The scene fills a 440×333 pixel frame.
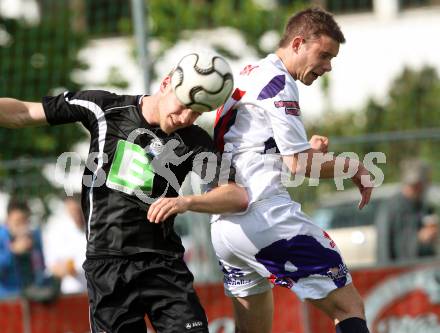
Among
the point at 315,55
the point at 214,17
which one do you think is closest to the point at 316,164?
the point at 315,55

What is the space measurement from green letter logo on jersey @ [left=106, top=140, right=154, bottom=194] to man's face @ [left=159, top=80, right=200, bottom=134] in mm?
209

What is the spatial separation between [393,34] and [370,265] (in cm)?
1245

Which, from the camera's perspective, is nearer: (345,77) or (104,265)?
(104,265)

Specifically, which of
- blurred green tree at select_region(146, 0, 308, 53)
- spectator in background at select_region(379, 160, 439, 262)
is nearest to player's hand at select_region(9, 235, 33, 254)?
spectator in background at select_region(379, 160, 439, 262)

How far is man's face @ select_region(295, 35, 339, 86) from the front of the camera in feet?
17.0

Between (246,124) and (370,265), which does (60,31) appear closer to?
(370,265)

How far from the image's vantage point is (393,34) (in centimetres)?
2062

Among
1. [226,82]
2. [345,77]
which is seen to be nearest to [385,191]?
[226,82]

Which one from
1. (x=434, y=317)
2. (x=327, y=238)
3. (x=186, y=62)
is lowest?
(x=434, y=317)

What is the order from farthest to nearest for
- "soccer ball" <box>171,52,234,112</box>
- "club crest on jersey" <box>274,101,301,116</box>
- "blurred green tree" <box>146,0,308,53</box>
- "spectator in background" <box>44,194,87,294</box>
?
"blurred green tree" <box>146,0,308,53</box> → "spectator in background" <box>44,194,87,294</box> → "club crest on jersey" <box>274,101,301,116</box> → "soccer ball" <box>171,52,234,112</box>

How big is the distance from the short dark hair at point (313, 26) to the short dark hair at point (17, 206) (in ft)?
14.3

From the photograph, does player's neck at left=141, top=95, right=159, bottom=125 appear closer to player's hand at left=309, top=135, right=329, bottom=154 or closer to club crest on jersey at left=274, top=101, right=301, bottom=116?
club crest on jersey at left=274, top=101, right=301, bottom=116

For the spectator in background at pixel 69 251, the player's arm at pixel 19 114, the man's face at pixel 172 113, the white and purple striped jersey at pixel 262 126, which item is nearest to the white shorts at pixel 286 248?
the white and purple striped jersey at pixel 262 126

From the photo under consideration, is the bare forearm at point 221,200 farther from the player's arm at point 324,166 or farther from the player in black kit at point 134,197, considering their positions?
the player's arm at point 324,166
